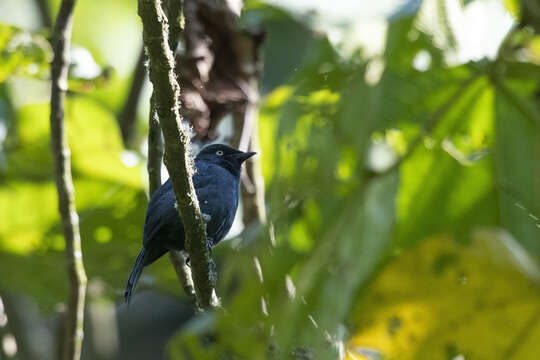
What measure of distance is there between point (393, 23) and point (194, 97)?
0.67 meters

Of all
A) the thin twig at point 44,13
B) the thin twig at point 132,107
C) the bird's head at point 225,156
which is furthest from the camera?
the thin twig at point 44,13

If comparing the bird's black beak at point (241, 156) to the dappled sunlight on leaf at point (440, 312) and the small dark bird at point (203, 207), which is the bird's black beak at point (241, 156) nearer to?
the small dark bird at point (203, 207)

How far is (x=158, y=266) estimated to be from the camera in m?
3.36

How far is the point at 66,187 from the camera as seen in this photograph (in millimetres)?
2674

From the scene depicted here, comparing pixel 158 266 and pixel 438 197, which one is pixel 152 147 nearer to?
pixel 438 197

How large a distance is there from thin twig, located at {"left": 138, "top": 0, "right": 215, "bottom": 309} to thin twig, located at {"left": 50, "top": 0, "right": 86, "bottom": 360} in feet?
→ 2.84

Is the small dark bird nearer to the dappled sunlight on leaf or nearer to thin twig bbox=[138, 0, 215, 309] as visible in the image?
thin twig bbox=[138, 0, 215, 309]

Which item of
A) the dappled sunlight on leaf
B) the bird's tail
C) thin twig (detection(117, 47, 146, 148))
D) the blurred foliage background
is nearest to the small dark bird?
the bird's tail

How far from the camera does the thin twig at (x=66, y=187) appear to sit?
8.80ft

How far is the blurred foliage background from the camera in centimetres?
196

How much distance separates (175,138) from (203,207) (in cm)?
65

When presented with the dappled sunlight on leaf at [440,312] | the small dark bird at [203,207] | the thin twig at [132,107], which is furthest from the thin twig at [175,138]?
the thin twig at [132,107]

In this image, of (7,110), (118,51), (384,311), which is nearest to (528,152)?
(384,311)

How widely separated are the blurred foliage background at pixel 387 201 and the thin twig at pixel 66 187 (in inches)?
8.4
